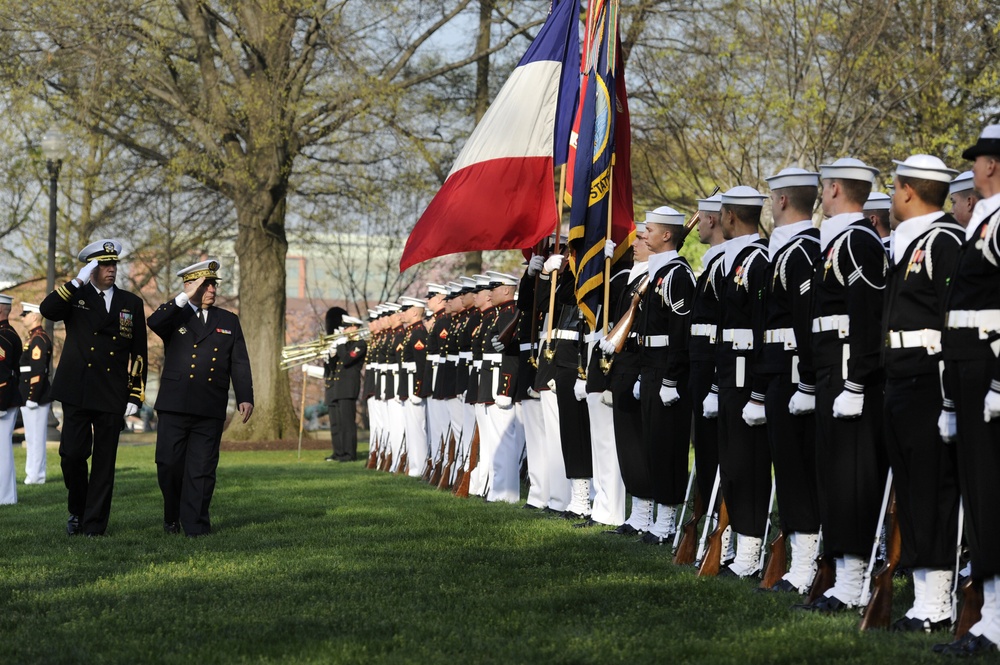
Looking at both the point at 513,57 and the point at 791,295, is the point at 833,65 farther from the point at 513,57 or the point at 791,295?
the point at 791,295

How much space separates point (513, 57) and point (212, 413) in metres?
18.3

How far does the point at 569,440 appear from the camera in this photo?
1223 centimetres

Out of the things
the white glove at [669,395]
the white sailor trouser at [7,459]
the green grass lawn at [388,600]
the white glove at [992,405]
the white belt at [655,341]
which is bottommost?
the green grass lawn at [388,600]

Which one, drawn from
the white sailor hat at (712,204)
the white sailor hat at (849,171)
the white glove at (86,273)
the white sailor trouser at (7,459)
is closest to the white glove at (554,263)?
the white sailor hat at (712,204)

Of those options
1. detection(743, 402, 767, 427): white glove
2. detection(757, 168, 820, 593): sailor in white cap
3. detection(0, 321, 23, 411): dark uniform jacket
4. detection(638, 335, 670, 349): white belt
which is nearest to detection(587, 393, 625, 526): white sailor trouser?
detection(638, 335, 670, 349): white belt

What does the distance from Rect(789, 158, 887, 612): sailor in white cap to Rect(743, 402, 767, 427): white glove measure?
2.45 ft

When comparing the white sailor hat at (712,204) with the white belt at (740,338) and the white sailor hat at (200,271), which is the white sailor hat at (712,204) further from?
the white sailor hat at (200,271)

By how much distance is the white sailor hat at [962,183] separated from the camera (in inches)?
289

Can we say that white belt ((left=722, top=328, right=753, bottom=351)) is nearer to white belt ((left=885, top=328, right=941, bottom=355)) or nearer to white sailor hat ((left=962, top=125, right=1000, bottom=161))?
white belt ((left=885, top=328, right=941, bottom=355))

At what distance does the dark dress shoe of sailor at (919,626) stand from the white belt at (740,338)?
6.99 feet

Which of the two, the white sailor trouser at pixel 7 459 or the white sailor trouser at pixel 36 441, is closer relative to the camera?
the white sailor trouser at pixel 7 459

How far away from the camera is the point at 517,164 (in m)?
11.6

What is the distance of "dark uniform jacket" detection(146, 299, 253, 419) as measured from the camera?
37.3 ft

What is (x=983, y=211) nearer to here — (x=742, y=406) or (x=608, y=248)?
(x=742, y=406)
